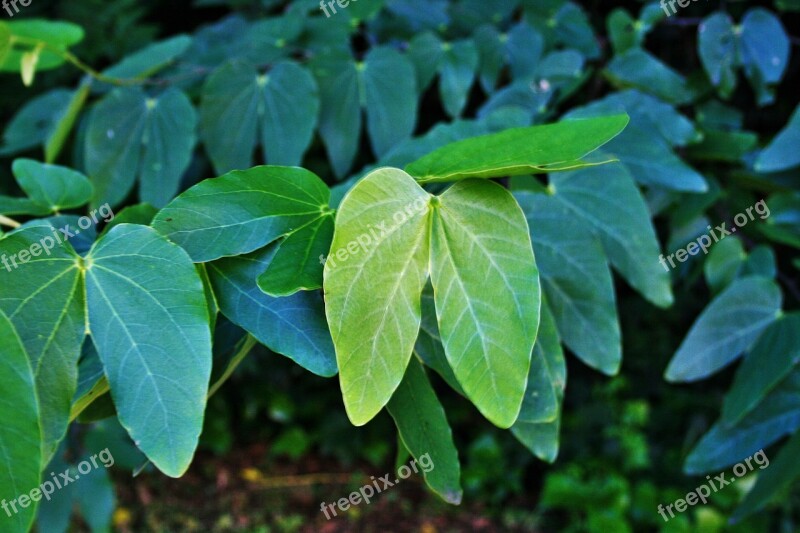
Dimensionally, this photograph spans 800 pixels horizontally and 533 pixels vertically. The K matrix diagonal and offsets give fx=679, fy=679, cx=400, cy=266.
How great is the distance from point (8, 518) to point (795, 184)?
3.92 feet

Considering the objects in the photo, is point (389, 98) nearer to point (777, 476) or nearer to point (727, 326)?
point (727, 326)

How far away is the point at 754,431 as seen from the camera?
954mm

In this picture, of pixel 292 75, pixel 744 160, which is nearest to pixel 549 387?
pixel 292 75

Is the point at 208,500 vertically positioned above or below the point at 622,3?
below

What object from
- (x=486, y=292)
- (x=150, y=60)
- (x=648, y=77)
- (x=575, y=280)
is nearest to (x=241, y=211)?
(x=486, y=292)

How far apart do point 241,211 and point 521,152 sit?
209 mm

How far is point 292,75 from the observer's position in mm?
1025

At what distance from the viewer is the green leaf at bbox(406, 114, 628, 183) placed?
17.8 inches

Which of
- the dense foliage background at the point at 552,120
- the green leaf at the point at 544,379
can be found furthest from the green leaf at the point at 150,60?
the green leaf at the point at 544,379

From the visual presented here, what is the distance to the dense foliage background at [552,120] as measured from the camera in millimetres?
872

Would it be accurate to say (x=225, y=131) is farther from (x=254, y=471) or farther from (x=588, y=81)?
(x=254, y=471)

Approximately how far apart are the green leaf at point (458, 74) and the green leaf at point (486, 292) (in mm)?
680

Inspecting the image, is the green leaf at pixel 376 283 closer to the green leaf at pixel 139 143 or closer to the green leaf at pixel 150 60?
the green leaf at pixel 139 143

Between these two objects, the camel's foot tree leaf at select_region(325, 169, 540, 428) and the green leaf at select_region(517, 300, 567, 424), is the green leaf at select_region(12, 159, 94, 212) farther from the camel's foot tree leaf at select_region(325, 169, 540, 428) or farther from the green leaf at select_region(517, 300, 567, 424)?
the green leaf at select_region(517, 300, 567, 424)
